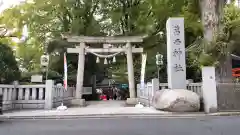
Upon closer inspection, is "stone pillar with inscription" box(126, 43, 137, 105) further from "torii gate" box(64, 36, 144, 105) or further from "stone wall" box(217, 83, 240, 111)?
"stone wall" box(217, 83, 240, 111)

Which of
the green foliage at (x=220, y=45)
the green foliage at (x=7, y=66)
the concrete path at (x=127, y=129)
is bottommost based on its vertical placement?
the concrete path at (x=127, y=129)

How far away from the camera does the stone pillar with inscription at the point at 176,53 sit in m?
14.2

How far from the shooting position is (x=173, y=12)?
24.0 m

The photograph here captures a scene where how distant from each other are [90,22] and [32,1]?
18.9 feet

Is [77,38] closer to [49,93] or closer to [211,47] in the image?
[49,93]

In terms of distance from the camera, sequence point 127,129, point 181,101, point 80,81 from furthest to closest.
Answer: point 80,81 → point 181,101 → point 127,129

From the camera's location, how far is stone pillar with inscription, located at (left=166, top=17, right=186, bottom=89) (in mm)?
14172

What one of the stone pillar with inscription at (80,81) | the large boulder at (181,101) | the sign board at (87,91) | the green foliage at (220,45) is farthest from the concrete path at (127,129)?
the sign board at (87,91)

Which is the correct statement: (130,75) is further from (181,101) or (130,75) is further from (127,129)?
(127,129)

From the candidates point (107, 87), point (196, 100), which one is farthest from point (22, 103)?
point (107, 87)

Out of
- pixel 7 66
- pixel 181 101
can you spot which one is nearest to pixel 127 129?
pixel 181 101

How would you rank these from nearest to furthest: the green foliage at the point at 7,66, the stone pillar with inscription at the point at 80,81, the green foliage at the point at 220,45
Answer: the green foliage at the point at 7,66
the green foliage at the point at 220,45
the stone pillar with inscription at the point at 80,81

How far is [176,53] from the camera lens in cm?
1451

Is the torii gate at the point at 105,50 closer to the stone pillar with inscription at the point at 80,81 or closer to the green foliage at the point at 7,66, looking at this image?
the stone pillar with inscription at the point at 80,81
